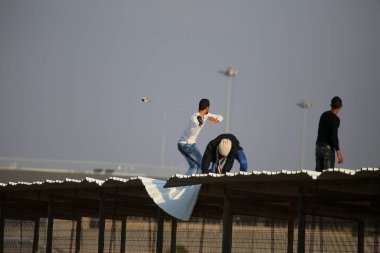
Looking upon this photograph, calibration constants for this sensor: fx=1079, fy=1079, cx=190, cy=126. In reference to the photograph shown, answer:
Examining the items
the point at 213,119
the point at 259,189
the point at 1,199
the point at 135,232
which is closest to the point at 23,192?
the point at 1,199

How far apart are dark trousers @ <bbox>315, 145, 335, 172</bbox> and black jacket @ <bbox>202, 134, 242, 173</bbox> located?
5.66ft

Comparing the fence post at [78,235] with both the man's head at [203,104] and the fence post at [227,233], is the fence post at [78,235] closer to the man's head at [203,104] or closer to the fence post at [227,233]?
the man's head at [203,104]

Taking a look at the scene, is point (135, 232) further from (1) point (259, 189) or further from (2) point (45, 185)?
(1) point (259, 189)

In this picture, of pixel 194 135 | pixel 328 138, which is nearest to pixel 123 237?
pixel 194 135

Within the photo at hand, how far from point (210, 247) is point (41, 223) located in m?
11.3

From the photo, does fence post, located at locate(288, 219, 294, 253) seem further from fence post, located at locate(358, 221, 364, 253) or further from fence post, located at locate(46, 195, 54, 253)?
fence post, located at locate(46, 195, 54, 253)

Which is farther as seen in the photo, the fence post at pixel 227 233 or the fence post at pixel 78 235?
the fence post at pixel 78 235

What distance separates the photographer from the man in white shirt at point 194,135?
22.1 metres

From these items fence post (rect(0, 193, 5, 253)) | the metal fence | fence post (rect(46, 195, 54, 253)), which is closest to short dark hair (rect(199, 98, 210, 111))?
the metal fence

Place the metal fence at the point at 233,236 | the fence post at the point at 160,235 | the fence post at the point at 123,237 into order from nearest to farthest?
1. the metal fence at the point at 233,236
2. the fence post at the point at 160,235
3. the fence post at the point at 123,237

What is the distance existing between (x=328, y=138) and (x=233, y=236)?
117 inches

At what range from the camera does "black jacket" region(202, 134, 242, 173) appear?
21.3 meters

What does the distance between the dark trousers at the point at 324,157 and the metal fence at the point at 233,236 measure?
109 centimetres

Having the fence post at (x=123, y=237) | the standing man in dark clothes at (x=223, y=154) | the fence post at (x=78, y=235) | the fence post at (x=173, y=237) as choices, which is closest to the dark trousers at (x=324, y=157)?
the standing man in dark clothes at (x=223, y=154)
